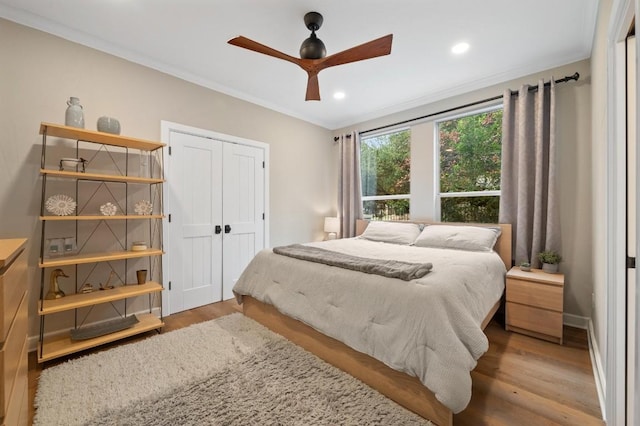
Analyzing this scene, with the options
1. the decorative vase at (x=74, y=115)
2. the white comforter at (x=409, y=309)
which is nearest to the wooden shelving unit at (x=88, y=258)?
the decorative vase at (x=74, y=115)

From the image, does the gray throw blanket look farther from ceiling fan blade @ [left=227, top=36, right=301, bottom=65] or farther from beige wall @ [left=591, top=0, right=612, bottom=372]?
ceiling fan blade @ [left=227, top=36, right=301, bottom=65]

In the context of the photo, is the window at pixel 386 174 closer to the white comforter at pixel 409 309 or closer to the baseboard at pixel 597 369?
the white comforter at pixel 409 309

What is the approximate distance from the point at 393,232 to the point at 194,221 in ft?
8.11

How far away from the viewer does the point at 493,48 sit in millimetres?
2641

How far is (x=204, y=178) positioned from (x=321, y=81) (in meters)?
1.83

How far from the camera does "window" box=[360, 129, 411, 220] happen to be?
4168 mm

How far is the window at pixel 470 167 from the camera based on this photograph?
3.31 metres

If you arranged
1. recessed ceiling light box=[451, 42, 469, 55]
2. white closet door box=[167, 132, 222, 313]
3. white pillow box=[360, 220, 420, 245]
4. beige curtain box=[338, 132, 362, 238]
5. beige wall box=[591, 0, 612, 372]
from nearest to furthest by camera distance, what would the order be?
1. beige wall box=[591, 0, 612, 372]
2. recessed ceiling light box=[451, 42, 469, 55]
3. white closet door box=[167, 132, 222, 313]
4. white pillow box=[360, 220, 420, 245]
5. beige curtain box=[338, 132, 362, 238]

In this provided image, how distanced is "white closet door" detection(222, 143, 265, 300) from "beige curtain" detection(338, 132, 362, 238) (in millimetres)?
1396

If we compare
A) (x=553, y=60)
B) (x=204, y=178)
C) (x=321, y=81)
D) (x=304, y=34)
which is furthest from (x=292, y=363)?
(x=553, y=60)

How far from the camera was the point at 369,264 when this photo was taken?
6.39 ft

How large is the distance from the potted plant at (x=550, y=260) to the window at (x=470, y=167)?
70cm

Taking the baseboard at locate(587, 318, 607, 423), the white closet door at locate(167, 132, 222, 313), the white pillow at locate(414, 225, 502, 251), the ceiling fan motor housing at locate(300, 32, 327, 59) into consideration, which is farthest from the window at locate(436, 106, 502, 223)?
the white closet door at locate(167, 132, 222, 313)

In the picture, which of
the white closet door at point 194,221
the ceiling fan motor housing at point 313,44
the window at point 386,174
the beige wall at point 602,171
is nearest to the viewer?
the beige wall at point 602,171
